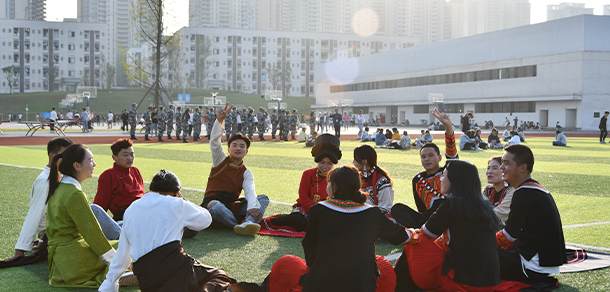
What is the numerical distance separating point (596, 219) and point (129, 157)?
624 centimetres

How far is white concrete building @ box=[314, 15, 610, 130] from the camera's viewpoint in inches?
1852

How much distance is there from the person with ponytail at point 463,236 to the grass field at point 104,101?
78.9 m

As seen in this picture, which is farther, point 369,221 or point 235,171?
point 235,171

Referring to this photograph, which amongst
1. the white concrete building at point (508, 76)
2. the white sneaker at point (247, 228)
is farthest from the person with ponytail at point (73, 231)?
the white concrete building at point (508, 76)

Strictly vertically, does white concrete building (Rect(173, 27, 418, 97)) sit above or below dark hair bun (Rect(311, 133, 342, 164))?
above

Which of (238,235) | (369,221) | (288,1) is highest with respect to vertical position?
(288,1)

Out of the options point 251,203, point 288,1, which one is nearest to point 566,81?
point 251,203

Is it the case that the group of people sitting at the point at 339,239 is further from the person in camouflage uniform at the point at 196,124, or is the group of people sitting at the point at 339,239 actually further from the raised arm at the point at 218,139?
the person in camouflage uniform at the point at 196,124

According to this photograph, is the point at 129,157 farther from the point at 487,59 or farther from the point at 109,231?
the point at 487,59

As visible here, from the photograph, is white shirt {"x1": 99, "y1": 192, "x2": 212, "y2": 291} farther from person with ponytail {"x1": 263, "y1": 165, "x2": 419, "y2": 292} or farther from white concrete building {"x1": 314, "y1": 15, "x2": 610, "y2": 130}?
white concrete building {"x1": 314, "y1": 15, "x2": 610, "y2": 130}

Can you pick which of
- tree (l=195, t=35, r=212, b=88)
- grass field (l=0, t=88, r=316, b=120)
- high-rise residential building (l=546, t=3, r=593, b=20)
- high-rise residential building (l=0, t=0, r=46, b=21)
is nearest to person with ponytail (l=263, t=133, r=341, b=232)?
grass field (l=0, t=88, r=316, b=120)

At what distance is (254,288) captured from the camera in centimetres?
378

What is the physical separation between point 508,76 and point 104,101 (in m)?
67.1

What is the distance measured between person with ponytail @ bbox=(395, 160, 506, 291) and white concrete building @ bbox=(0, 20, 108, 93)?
121 m
